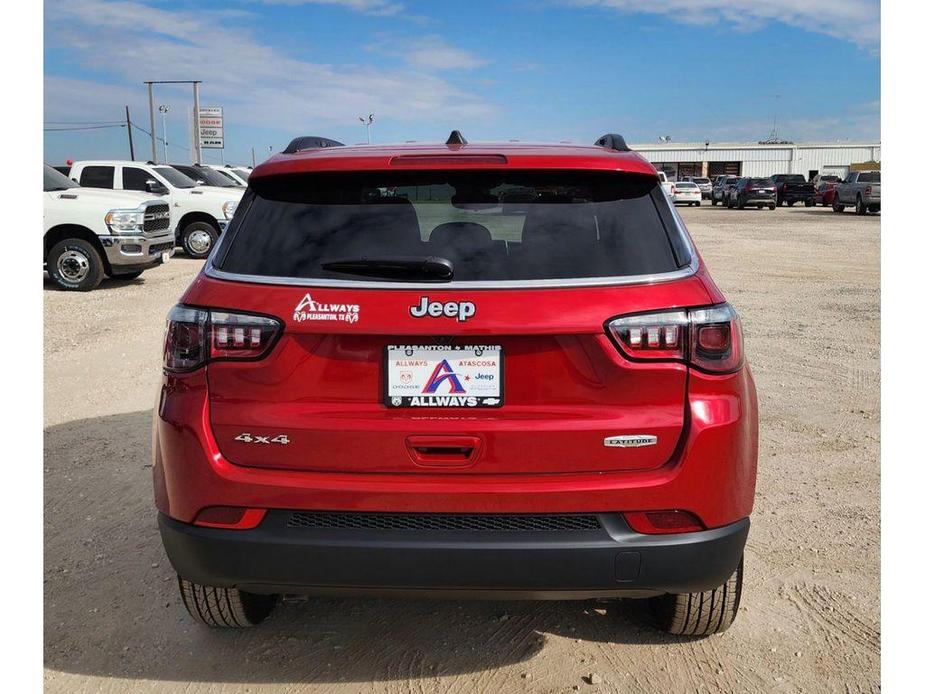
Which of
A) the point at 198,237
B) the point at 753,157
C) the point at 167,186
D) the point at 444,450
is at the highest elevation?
the point at 753,157

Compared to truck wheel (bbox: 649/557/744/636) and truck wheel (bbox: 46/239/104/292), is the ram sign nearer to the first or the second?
truck wheel (bbox: 46/239/104/292)

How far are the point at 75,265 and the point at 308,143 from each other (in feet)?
36.5

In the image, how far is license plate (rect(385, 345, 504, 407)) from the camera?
2508 millimetres

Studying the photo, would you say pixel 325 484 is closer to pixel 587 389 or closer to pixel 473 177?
pixel 587 389

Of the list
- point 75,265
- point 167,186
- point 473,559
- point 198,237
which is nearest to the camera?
point 473,559

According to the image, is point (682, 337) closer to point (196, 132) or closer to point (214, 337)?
point (214, 337)

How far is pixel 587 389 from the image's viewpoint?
98.7 inches

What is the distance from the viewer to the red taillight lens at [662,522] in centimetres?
254

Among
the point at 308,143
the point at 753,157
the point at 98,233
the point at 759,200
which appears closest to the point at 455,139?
the point at 308,143

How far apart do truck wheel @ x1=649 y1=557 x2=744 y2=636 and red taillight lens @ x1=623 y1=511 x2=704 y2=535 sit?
20.4 inches

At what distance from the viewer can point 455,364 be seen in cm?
251

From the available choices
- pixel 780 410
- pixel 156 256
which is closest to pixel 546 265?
pixel 780 410

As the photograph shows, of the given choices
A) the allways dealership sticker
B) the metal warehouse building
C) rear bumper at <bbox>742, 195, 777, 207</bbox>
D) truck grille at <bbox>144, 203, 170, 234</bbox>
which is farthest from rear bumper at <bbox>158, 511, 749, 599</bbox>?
the metal warehouse building

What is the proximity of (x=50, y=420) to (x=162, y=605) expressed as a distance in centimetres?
333
